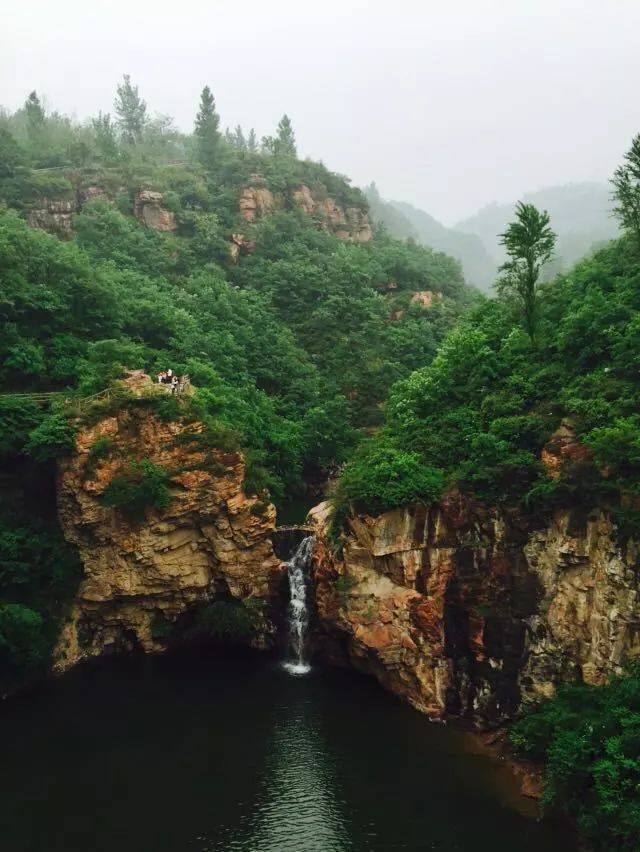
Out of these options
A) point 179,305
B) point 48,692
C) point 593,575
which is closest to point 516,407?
point 593,575

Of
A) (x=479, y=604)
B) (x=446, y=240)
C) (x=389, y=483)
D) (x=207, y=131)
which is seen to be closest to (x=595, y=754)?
(x=479, y=604)

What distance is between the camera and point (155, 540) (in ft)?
82.8

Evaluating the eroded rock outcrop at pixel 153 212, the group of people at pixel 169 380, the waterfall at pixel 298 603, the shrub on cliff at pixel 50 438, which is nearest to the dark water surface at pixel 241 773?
the waterfall at pixel 298 603

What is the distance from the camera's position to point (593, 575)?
19.0m

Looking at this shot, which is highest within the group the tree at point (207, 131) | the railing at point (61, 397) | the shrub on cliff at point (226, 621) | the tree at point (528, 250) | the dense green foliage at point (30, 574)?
the tree at point (207, 131)

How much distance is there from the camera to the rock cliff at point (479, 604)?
18.8 metres

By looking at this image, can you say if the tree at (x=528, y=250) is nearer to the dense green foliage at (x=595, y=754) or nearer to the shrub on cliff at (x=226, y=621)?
the dense green foliage at (x=595, y=754)

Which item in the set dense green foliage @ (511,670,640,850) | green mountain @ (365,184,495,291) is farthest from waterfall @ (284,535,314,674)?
green mountain @ (365,184,495,291)

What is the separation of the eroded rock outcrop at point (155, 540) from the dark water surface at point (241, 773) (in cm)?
222

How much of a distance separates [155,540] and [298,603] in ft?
20.9

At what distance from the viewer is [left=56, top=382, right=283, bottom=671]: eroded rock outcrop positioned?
24.9 metres

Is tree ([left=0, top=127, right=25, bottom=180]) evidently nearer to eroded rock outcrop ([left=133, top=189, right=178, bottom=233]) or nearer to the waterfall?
eroded rock outcrop ([left=133, top=189, right=178, bottom=233])

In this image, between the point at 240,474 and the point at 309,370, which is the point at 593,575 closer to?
the point at 240,474

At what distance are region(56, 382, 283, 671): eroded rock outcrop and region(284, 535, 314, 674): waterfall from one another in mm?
891
